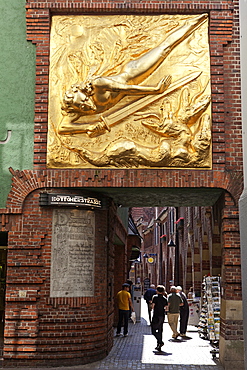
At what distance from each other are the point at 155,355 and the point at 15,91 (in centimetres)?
775

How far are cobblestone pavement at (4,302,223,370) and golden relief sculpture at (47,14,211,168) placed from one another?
15.6 feet

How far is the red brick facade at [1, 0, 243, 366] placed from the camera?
494 inches

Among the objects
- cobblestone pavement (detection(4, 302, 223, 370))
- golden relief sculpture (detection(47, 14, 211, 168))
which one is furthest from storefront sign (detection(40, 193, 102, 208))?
cobblestone pavement (detection(4, 302, 223, 370))

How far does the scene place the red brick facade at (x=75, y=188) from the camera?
41.2 ft

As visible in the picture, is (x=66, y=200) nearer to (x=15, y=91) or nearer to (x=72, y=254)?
(x=72, y=254)

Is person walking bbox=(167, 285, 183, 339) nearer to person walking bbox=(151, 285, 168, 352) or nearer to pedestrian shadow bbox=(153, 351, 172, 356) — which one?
person walking bbox=(151, 285, 168, 352)

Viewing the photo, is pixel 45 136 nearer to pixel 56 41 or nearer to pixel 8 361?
pixel 56 41

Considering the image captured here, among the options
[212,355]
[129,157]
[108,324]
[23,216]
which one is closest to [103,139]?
[129,157]

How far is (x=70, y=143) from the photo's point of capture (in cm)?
1316

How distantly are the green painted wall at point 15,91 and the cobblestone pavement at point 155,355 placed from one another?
478 centimetres

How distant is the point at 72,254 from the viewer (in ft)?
42.7

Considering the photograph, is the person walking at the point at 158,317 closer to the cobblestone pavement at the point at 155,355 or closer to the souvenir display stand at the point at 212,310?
the cobblestone pavement at the point at 155,355

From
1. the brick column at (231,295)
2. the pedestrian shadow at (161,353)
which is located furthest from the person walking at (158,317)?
the brick column at (231,295)

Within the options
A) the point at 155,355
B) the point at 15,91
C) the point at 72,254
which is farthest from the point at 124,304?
the point at 15,91
